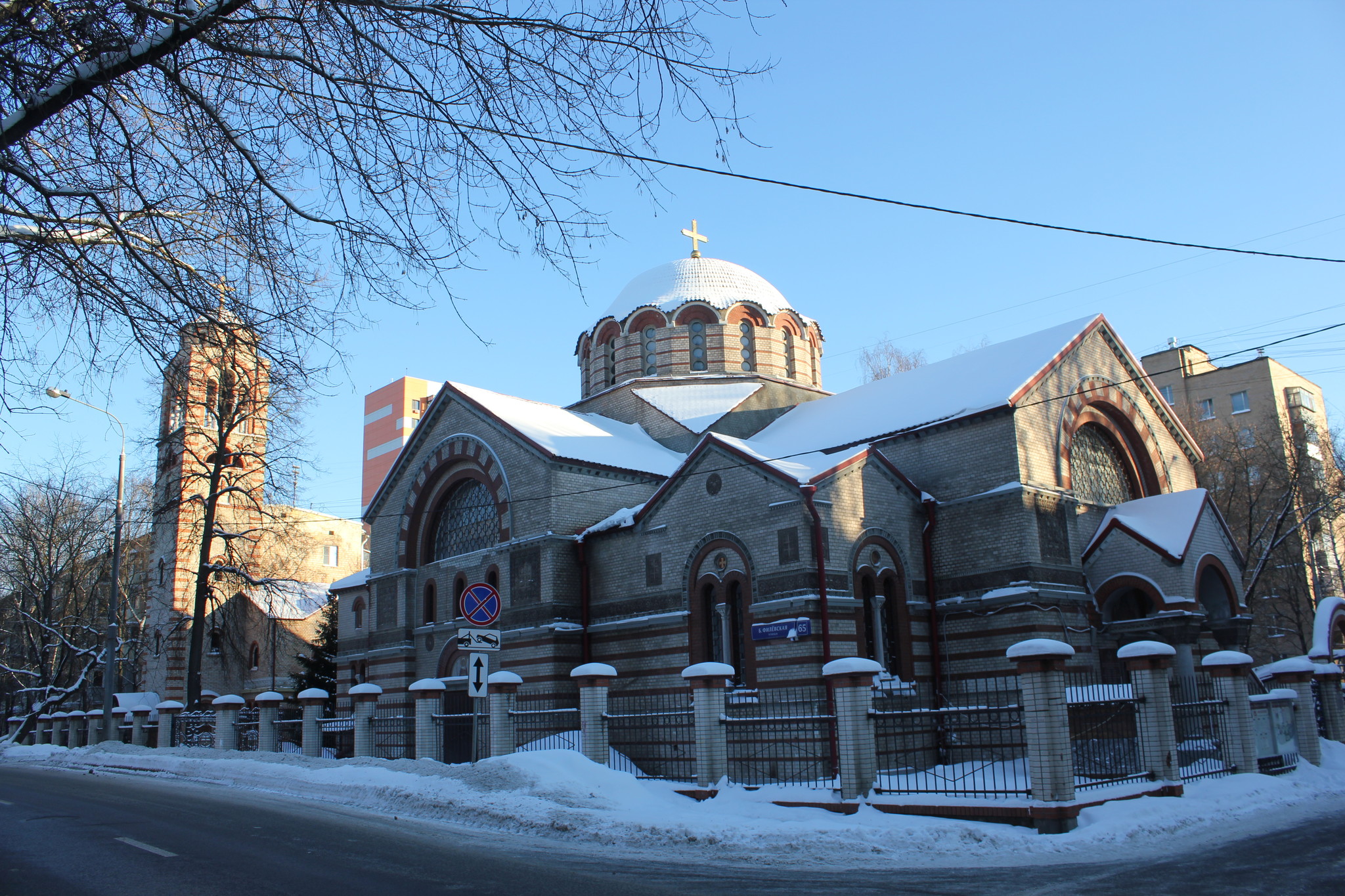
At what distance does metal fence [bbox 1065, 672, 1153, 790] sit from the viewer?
11.9 metres

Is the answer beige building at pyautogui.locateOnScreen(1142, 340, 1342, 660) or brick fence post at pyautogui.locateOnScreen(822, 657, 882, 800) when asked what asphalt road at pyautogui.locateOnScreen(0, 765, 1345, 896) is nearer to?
brick fence post at pyautogui.locateOnScreen(822, 657, 882, 800)

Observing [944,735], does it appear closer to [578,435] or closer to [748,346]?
[578,435]

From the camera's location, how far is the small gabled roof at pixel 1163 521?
17.4m

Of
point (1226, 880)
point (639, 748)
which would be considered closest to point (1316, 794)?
point (1226, 880)

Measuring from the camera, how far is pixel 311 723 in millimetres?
18594

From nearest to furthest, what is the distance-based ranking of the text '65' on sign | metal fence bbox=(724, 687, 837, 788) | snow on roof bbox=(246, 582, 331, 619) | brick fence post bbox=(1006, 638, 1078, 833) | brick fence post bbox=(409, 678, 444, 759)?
brick fence post bbox=(1006, 638, 1078, 833), the text '65' on sign, metal fence bbox=(724, 687, 837, 788), brick fence post bbox=(409, 678, 444, 759), snow on roof bbox=(246, 582, 331, 619)

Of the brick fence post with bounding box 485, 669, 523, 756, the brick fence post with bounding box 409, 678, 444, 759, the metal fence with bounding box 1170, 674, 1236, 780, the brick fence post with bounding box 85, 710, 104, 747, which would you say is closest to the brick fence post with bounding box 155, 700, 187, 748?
the brick fence post with bounding box 85, 710, 104, 747

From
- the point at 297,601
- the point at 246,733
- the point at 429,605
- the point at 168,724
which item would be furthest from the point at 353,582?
the point at 297,601

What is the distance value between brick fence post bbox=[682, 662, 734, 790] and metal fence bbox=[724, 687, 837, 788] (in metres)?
0.77

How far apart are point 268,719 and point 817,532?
1162 centimetres

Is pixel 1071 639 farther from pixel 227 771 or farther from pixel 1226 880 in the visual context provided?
pixel 227 771

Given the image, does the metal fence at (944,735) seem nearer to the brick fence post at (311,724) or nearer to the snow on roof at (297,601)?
the brick fence post at (311,724)

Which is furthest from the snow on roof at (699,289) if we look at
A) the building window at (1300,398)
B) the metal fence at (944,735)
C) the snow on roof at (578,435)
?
the building window at (1300,398)

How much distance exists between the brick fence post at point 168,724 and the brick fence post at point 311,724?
6.11 m
